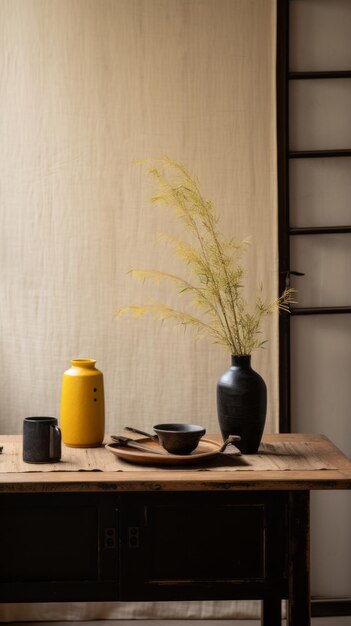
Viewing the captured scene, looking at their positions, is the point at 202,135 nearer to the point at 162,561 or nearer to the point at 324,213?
the point at 324,213

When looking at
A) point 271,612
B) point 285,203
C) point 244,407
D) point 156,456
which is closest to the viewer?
point 156,456

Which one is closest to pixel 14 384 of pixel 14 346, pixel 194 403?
pixel 14 346

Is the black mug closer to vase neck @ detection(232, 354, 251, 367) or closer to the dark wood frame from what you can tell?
vase neck @ detection(232, 354, 251, 367)

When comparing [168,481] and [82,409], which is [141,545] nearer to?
[168,481]

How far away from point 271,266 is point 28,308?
3.05 feet

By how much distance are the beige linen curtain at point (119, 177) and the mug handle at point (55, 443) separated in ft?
3.19

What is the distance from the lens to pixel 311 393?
122 inches

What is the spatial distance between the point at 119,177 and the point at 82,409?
1.11 metres

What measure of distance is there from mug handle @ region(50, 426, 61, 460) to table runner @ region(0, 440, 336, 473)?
0.02 m

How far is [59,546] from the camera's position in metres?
1.95

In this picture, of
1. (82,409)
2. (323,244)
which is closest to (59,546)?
(82,409)

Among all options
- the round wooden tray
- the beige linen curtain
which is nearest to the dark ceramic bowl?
the round wooden tray

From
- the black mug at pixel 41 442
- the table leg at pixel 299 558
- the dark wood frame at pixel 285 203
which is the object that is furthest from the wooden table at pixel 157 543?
the dark wood frame at pixel 285 203

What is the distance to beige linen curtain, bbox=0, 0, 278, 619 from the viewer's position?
3.02m
